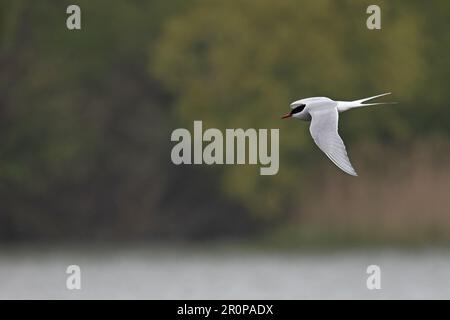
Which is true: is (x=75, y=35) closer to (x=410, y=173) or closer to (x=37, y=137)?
(x=37, y=137)

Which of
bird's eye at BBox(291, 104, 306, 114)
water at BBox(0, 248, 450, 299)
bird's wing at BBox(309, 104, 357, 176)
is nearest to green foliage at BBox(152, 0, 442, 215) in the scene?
water at BBox(0, 248, 450, 299)

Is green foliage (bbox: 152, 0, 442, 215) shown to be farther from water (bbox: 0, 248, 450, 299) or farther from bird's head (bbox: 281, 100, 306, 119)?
bird's head (bbox: 281, 100, 306, 119)

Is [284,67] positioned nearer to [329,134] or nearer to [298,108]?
[298,108]

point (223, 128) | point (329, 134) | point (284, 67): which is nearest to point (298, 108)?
point (329, 134)

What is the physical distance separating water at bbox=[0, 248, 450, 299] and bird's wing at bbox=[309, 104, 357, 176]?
955 cm

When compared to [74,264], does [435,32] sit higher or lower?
higher

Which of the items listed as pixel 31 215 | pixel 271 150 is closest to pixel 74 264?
pixel 31 215

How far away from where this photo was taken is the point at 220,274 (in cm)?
2511

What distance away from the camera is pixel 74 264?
26.2 m

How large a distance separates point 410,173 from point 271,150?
232cm

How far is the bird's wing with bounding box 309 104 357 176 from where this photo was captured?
431 inches

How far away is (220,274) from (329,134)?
13.6m

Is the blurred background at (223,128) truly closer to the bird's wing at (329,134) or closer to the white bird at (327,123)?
the white bird at (327,123)

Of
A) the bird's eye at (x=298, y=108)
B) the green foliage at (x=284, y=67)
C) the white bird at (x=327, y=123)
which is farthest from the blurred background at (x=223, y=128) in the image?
the white bird at (x=327, y=123)
